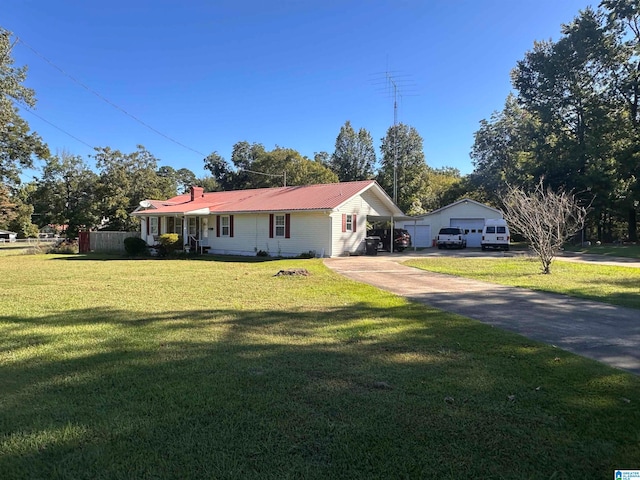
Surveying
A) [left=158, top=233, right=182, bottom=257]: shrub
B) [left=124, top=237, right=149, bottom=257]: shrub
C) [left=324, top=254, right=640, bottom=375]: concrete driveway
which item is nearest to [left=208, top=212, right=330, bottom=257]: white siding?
[left=158, top=233, right=182, bottom=257]: shrub

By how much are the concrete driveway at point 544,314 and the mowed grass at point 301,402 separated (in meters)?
0.60

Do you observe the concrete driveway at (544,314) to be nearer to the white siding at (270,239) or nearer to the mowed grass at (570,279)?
the mowed grass at (570,279)

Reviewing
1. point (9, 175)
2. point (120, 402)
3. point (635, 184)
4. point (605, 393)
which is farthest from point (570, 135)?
point (9, 175)

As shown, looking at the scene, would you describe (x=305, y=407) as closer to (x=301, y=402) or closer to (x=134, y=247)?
(x=301, y=402)

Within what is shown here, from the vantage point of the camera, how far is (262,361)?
467 centimetres

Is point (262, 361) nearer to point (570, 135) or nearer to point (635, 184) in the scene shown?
point (635, 184)

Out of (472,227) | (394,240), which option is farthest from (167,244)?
(472,227)

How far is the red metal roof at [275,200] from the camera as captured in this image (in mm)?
22469

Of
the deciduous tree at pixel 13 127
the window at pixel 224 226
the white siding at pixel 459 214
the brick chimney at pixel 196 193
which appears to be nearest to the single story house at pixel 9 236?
the deciduous tree at pixel 13 127

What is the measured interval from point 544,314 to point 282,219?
1723 cm

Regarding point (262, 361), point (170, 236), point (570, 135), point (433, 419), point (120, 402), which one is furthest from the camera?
point (570, 135)

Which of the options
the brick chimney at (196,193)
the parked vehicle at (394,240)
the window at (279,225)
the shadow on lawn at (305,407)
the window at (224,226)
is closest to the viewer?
the shadow on lawn at (305,407)

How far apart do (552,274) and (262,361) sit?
1229 centimetres

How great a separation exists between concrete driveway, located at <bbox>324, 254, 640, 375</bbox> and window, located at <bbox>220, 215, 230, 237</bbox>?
15341 mm
